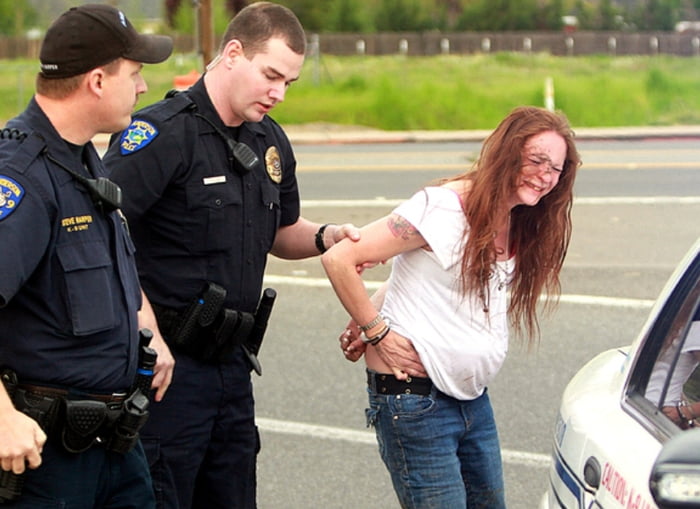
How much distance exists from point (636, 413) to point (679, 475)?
30.0 inches

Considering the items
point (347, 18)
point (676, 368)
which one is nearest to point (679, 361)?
point (676, 368)

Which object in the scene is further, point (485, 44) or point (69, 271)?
point (485, 44)

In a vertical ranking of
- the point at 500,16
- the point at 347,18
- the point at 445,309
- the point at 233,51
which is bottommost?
the point at 500,16

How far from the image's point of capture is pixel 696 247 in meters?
2.63

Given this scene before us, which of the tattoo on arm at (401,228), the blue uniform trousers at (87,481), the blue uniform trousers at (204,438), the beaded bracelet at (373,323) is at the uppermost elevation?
the tattoo on arm at (401,228)

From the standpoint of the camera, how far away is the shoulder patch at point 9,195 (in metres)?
2.55

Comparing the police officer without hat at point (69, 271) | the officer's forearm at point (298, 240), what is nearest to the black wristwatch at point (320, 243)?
the officer's forearm at point (298, 240)

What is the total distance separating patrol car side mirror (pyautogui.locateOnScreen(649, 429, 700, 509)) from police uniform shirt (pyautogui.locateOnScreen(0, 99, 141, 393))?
1.42 m

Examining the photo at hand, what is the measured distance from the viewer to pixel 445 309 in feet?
10.6

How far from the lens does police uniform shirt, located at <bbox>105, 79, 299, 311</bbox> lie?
329 cm

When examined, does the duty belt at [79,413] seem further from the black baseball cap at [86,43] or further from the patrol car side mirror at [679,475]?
the patrol car side mirror at [679,475]

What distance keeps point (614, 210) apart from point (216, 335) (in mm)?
8799

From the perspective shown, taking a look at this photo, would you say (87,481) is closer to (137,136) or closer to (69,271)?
(69,271)

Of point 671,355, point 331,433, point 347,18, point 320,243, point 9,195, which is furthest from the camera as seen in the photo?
point 347,18
